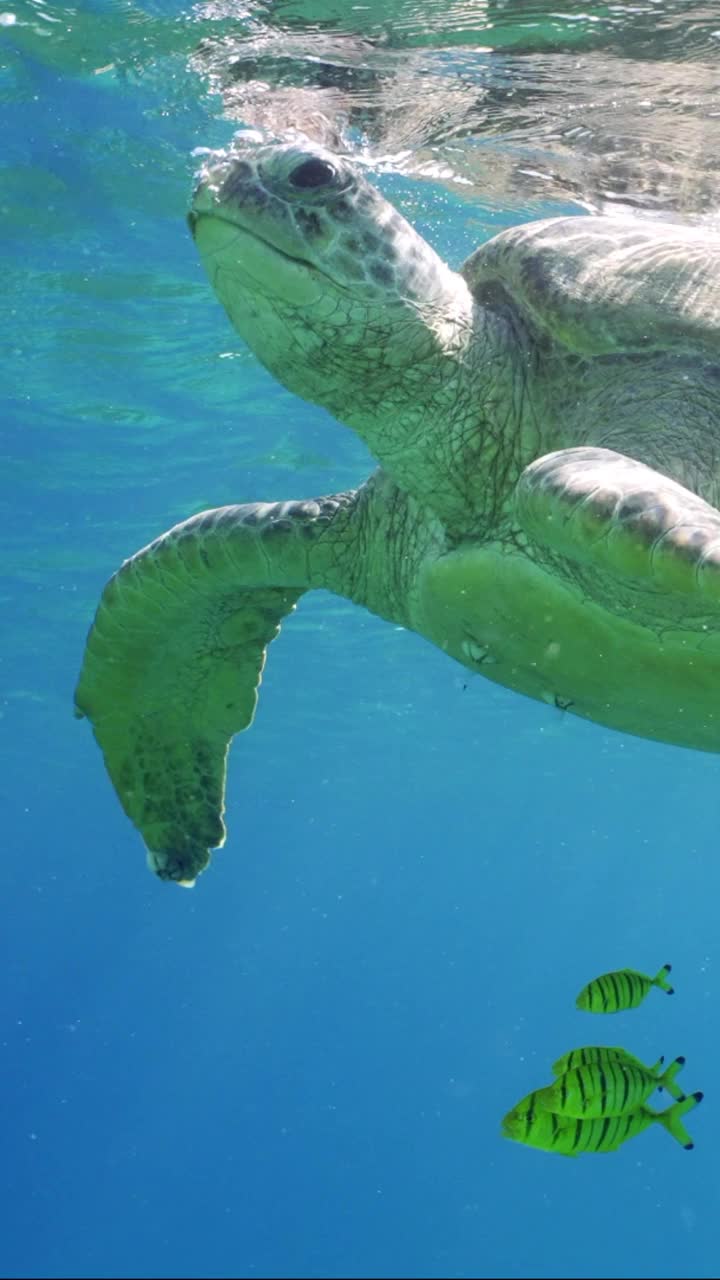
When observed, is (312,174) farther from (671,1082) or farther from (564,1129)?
(671,1082)

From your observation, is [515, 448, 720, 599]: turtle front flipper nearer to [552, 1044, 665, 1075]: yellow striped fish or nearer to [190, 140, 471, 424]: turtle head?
[190, 140, 471, 424]: turtle head

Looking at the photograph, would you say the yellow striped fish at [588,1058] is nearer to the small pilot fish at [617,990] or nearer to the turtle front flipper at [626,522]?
the small pilot fish at [617,990]

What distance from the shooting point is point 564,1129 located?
433 centimetres

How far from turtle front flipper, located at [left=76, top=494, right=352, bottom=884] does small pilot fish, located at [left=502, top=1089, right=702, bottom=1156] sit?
2012 mm

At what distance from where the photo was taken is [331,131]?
25.6 ft

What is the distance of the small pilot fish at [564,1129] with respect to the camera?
13.5 ft

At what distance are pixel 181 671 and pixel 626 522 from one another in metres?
3.24

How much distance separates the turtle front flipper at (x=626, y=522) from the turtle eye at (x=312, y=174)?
1.10m

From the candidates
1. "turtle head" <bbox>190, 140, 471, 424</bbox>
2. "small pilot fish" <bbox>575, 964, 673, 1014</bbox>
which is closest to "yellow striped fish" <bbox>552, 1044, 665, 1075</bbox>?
"small pilot fish" <bbox>575, 964, 673, 1014</bbox>

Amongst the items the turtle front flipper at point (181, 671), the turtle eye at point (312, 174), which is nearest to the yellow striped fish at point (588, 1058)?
the turtle front flipper at point (181, 671)

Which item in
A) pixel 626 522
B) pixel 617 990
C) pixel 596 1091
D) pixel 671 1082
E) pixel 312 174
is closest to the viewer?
pixel 626 522

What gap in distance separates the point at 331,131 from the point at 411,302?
5.24m

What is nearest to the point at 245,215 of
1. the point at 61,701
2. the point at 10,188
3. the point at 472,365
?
the point at 472,365

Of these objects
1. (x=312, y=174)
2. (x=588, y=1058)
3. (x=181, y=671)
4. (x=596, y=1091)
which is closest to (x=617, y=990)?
(x=588, y=1058)
